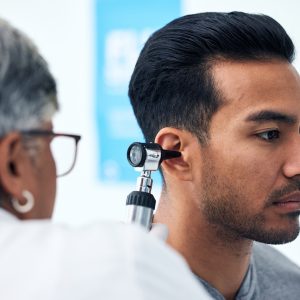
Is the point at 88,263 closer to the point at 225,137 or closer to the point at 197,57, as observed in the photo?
the point at 225,137

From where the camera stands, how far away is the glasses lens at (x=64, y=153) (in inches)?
36.9

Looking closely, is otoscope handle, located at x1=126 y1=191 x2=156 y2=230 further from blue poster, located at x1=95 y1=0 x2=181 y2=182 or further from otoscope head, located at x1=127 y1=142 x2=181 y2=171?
blue poster, located at x1=95 y1=0 x2=181 y2=182

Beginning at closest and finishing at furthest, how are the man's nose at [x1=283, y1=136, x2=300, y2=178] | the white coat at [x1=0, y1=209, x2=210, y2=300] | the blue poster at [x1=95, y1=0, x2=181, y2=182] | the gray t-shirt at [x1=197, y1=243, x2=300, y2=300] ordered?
the white coat at [x1=0, y1=209, x2=210, y2=300] < the man's nose at [x1=283, y1=136, x2=300, y2=178] < the gray t-shirt at [x1=197, y1=243, x2=300, y2=300] < the blue poster at [x1=95, y1=0, x2=181, y2=182]

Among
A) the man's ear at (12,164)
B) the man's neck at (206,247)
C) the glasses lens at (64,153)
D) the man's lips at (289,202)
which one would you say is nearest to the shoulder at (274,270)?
the man's neck at (206,247)

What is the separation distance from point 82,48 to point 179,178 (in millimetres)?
1470

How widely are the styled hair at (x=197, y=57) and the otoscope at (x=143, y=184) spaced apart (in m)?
0.16

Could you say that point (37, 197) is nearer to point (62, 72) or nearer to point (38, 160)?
point (38, 160)

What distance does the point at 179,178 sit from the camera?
4.55 feet

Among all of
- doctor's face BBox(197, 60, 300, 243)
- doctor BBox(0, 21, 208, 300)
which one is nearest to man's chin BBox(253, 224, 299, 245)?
doctor's face BBox(197, 60, 300, 243)

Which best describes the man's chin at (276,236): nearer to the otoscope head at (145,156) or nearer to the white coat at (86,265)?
the otoscope head at (145,156)

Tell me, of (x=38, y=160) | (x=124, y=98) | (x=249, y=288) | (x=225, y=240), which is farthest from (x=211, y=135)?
(x=124, y=98)

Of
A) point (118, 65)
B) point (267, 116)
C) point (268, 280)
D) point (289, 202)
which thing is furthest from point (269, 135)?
point (118, 65)

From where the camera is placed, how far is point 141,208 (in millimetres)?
1147

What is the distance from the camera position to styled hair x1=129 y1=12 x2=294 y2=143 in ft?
4.51
